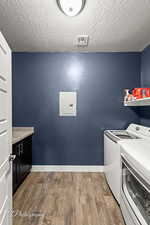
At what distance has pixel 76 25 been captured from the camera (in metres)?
2.13

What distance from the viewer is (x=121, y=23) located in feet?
6.86

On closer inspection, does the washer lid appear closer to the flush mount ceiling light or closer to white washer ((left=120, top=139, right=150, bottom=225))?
white washer ((left=120, top=139, right=150, bottom=225))

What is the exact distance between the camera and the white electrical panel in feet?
10.4

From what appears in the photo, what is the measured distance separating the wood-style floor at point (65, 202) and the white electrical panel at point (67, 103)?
1.22m

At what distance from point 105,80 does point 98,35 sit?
97 cm

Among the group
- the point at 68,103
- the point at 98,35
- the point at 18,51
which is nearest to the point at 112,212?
the point at 68,103

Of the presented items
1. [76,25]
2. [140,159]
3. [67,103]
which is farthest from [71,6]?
[67,103]

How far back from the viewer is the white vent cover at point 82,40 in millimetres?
2453

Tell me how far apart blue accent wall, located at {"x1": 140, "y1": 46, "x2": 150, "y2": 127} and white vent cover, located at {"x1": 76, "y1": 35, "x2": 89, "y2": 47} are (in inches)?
44.4

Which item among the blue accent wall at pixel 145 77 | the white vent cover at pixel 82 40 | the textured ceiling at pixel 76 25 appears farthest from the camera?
the blue accent wall at pixel 145 77

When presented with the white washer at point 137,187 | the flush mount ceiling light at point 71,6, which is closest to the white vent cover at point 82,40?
the flush mount ceiling light at point 71,6

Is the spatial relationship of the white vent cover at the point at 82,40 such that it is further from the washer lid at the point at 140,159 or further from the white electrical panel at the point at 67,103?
the washer lid at the point at 140,159

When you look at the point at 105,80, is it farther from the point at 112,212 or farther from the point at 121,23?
the point at 112,212

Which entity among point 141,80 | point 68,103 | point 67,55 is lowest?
point 68,103
